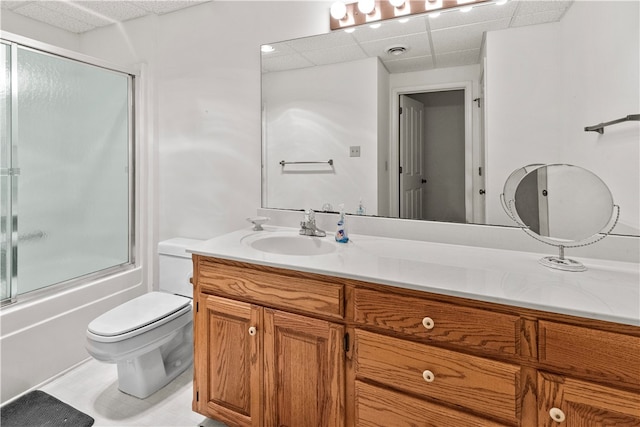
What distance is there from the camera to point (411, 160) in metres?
1.57

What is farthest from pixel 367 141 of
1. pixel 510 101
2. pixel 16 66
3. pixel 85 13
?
pixel 85 13

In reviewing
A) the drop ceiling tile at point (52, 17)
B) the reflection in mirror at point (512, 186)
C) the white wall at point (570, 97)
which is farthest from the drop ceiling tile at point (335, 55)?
the drop ceiling tile at point (52, 17)

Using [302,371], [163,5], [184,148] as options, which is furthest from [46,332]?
[163,5]

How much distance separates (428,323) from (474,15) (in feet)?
4.36

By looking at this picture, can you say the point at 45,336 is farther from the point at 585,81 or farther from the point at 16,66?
the point at 585,81

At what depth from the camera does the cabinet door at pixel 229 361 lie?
1.28 meters

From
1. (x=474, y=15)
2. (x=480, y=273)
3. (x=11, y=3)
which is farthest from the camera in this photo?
(x=11, y=3)

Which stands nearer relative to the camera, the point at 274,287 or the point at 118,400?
the point at 274,287

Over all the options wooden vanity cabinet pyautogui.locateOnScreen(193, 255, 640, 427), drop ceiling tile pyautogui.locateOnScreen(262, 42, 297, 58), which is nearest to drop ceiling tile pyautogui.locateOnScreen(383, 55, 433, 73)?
drop ceiling tile pyautogui.locateOnScreen(262, 42, 297, 58)

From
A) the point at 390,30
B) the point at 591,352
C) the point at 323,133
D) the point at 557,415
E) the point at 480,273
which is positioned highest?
the point at 390,30

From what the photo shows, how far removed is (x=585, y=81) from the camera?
1.25 meters

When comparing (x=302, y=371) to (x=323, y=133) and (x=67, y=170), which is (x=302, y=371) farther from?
(x=67, y=170)

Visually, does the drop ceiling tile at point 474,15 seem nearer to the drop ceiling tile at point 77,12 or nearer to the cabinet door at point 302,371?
the cabinet door at point 302,371

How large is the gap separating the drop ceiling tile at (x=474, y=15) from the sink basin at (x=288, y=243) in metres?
1.13
